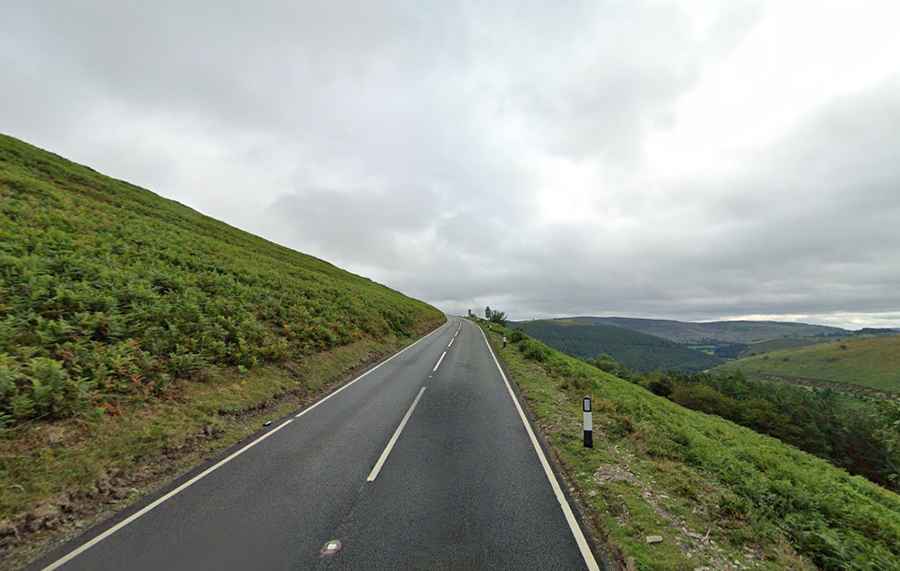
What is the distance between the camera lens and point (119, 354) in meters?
9.10

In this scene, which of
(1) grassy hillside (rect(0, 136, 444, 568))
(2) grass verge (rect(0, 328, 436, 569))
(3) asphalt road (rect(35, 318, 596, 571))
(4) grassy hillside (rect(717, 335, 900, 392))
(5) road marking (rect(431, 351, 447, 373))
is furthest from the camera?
(4) grassy hillside (rect(717, 335, 900, 392))

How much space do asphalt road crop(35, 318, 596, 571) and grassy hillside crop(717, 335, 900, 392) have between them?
560ft

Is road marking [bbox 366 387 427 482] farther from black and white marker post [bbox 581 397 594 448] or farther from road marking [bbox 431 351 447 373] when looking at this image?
road marking [bbox 431 351 447 373]

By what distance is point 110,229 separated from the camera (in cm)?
1769

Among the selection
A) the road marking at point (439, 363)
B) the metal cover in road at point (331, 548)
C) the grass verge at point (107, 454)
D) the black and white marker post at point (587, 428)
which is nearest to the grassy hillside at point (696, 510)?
the black and white marker post at point (587, 428)

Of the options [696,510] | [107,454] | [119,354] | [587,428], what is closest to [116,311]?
[119,354]

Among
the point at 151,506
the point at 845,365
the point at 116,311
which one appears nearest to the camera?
the point at 151,506

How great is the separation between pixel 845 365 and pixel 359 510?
21379cm

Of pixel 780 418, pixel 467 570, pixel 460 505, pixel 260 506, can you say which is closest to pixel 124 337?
pixel 260 506

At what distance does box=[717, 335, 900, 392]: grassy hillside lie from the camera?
396ft

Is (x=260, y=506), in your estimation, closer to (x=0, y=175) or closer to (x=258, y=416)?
(x=258, y=416)

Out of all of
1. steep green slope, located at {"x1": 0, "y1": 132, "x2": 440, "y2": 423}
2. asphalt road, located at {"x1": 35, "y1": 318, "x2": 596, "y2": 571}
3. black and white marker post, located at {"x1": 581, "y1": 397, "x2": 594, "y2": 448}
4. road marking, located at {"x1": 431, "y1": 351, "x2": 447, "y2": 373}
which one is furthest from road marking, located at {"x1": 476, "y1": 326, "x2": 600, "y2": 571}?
steep green slope, located at {"x1": 0, "y1": 132, "x2": 440, "y2": 423}

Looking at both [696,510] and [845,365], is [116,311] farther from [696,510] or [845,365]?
[845,365]

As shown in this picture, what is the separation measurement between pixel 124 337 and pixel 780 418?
64.5 meters
